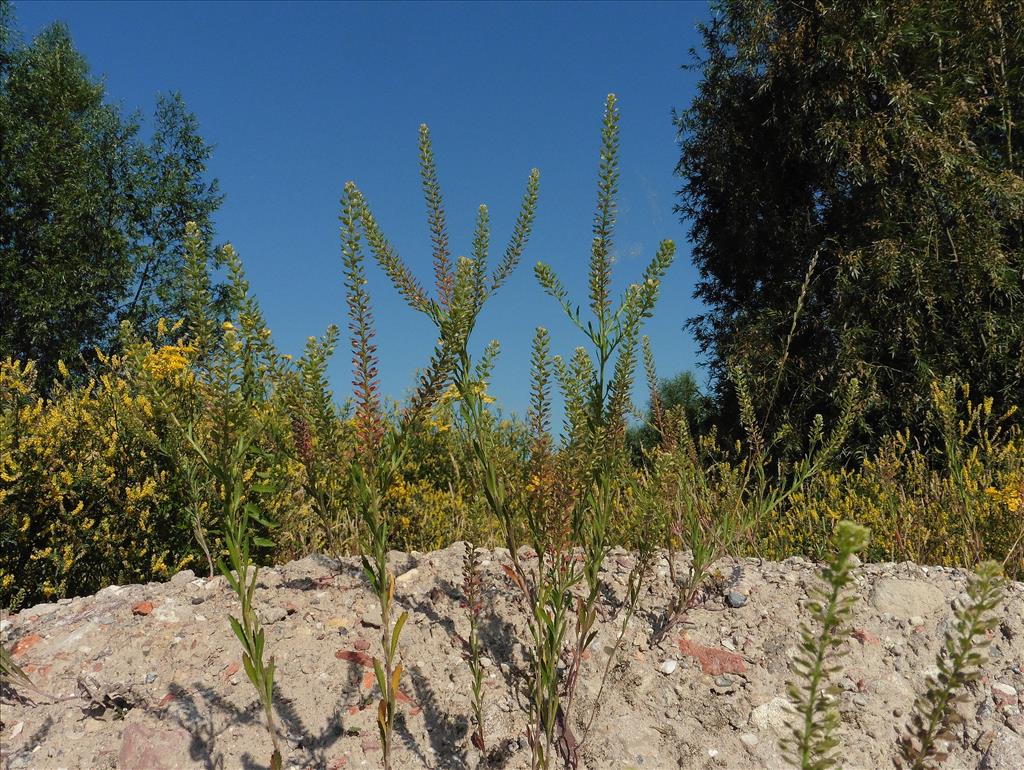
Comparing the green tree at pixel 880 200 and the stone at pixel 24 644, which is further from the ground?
the green tree at pixel 880 200

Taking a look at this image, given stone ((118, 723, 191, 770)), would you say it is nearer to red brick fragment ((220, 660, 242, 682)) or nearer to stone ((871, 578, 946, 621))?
red brick fragment ((220, 660, 242, 682))

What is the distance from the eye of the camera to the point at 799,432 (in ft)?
32.6

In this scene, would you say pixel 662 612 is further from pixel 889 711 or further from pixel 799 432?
pixel 799 432

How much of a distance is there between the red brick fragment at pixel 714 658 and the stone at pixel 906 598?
73 centimetres

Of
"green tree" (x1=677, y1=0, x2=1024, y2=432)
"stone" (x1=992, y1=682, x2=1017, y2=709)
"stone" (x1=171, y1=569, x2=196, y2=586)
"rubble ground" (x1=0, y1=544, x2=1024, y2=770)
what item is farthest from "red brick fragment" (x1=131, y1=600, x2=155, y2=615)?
"green tree" (x1=677, y1=0, x2=1024, y2=432)

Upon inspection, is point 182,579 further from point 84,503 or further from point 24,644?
point 84,503

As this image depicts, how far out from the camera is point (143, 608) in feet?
8.40

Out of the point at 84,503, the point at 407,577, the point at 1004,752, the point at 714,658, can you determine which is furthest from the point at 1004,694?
the point at 84,503

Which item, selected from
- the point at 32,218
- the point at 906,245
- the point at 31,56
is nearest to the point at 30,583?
the point at 906,245

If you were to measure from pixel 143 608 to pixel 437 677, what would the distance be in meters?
1.16

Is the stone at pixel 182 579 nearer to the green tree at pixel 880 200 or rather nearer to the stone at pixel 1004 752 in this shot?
the stone at pixel 1004 752

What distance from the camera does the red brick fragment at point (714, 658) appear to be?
2471 millimetres

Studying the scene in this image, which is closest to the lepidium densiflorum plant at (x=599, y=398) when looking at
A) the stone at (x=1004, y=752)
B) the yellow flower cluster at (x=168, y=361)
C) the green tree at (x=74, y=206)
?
the stone at (x=1004, y=752)

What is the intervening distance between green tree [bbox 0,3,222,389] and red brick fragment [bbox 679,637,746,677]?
16094mm
